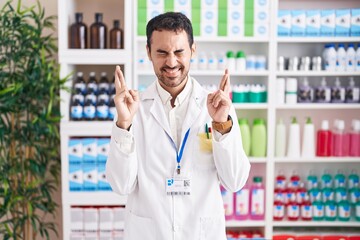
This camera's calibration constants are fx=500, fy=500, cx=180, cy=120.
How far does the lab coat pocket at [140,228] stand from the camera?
6.02ft

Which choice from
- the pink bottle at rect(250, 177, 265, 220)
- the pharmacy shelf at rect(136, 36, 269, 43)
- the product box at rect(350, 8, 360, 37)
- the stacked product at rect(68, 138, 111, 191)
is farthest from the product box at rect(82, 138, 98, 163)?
the product box at rect(350, 8, 360, 37)

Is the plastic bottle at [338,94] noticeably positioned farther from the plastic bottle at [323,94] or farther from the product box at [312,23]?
the product box at [312,23]

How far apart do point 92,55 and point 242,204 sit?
1.56 meters

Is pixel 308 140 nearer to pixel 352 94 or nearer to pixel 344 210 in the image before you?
pixel 352 94

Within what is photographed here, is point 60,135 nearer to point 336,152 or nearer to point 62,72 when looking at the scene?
point 62,72

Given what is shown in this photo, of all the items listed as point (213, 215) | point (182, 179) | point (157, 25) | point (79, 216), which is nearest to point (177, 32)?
point (157, 25)

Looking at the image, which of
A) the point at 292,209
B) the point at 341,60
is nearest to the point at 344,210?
the point at 292,209

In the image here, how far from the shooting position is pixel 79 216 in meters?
3.49

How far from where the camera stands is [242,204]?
3770 mm

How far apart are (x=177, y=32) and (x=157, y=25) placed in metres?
0.08

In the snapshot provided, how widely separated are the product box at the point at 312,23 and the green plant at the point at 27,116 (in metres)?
1.83

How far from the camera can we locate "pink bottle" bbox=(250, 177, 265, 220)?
3.75 m

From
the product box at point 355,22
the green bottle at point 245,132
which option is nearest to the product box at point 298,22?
the product box at point 355,22

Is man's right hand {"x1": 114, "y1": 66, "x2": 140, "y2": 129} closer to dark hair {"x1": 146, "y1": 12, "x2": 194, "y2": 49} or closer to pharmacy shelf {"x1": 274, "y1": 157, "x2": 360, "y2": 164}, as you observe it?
dark hair {"x1": 146, "y1": 12, "x2": 194, "y2": 49}
